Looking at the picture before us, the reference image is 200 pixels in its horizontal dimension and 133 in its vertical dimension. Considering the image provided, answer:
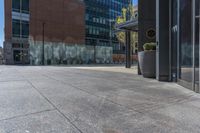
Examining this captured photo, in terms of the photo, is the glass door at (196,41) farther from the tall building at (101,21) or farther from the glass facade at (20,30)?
the tall building at (101,21)

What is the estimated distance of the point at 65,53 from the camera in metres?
50.0

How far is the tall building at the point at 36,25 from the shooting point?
45.2 metres

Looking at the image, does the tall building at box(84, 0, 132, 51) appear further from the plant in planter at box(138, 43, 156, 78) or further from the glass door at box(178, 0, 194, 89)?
the glass door at box(178, 0, 194, 89)

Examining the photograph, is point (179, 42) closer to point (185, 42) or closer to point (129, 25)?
point (185, 42)

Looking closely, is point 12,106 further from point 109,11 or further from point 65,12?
point 109,11

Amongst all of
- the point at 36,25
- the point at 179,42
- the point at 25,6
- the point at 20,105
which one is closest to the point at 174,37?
the point at 179,42

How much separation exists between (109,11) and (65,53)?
26729mm

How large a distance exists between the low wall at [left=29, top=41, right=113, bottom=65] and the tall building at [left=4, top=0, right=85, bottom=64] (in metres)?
0.64

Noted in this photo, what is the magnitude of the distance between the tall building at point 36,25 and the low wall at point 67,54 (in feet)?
2.10

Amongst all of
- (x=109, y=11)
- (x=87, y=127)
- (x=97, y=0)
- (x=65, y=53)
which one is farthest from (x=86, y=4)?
(x=87, y=127)

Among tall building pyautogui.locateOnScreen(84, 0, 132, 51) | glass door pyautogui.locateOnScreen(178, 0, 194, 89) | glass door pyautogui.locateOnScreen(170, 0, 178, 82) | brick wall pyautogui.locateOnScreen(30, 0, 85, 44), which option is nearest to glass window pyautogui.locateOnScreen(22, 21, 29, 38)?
brick wall pyautogui.locateOnScreen(30, 0, 85, 44)

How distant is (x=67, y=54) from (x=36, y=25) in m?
8.63

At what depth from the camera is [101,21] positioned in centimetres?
6838

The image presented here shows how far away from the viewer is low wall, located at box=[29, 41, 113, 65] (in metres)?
45.0
